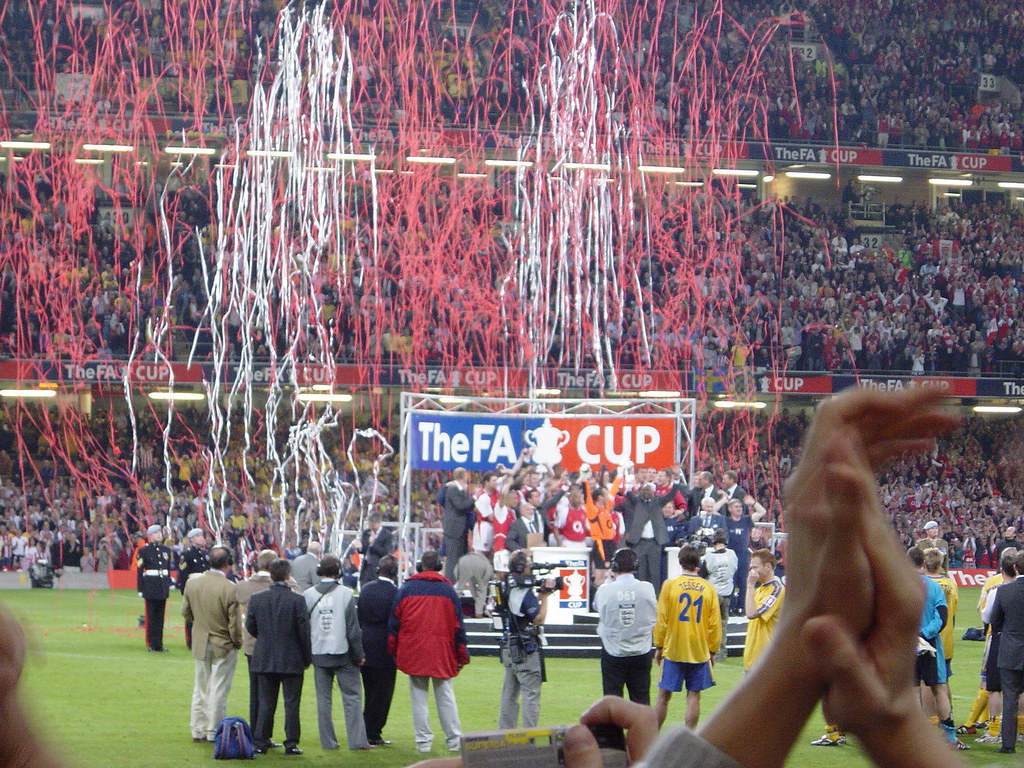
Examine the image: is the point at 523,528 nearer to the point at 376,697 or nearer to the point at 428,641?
the point at 376,697

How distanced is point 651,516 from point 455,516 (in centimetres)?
242

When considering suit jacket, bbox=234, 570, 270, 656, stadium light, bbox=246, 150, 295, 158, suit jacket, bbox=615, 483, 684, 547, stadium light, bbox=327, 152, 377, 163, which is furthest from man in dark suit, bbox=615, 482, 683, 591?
stadium light, bbox=327, 152, 377, 163

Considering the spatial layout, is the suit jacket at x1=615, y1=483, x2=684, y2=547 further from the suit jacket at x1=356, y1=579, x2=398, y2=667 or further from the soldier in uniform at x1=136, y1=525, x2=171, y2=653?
the suit jacket at x1=356, y1=579, x2=398, y2=667

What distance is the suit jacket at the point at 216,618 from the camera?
11859 millimetres

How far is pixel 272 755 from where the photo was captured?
38.2 ft

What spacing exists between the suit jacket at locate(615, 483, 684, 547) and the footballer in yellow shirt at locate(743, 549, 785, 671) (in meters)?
7.36

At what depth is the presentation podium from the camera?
17.8 meters

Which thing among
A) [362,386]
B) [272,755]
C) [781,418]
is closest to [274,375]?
[362,386]

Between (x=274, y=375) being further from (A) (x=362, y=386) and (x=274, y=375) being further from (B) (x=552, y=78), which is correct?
(B) (x=552, y=78)

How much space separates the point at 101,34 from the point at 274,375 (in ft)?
31.3

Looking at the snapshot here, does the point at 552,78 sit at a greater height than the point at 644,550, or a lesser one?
greater

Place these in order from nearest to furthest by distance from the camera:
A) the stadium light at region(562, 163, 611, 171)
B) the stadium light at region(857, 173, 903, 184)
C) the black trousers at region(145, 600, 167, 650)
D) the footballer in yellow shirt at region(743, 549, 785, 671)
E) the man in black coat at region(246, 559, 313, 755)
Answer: the footballer in yellow shirt at region(743, 549, 785, 671)
the man in black coat at region(246, 559, 313, 755)
the black trousers at region(145, 600, 167, 650)
the stadium light at region(562, 163, 611, 171)
the stadium light at region(857, 173, 903, 184)

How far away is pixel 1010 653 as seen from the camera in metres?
11.2

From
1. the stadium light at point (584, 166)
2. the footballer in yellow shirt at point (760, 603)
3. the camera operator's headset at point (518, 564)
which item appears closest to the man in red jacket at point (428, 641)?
the camera operator's headset at point (518, 564)
